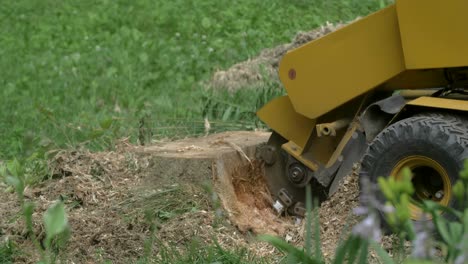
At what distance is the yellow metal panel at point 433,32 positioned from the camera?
4.51 metres

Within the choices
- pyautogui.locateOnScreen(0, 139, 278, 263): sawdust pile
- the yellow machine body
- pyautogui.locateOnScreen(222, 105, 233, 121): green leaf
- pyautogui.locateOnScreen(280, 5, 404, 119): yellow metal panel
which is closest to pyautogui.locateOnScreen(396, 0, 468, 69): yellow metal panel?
the yellow machine body

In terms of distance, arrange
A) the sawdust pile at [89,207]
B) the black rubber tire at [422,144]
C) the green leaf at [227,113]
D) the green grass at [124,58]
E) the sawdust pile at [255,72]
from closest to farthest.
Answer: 1. the black rubber tire at [422,144]
2. the sawdust pile at [89,207]
3. the green leaf at [227,113]
4. the green grass at [124,58]
5. the sawdust pile at [255,72]

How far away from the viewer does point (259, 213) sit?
5.75 meters

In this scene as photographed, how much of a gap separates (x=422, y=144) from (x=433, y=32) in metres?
0.54

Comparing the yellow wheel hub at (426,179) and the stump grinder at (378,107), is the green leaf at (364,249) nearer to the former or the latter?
the stump grinder at (378,107)

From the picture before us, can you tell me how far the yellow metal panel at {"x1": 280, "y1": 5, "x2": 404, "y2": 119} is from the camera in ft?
16.1

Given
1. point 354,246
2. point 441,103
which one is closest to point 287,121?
point 441,103

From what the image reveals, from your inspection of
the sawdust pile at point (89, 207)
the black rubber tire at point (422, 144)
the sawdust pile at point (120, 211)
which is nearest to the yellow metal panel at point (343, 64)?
the black rubber tire at point (422, 144)

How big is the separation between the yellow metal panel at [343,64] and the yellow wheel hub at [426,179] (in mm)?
543

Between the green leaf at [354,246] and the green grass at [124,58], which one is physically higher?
the green leaf at [354,246]

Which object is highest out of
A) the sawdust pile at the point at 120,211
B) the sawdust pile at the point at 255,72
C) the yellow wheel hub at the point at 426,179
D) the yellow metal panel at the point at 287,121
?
the yellow wheel hub at the point at 426,179

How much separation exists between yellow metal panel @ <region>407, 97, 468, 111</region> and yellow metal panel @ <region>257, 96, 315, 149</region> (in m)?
0.90

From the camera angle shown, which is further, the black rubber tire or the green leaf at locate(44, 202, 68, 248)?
the black rubber tire

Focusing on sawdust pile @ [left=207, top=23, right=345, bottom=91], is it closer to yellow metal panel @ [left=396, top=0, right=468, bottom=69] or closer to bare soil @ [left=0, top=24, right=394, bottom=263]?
bare soil @ [left=0, top=24, right=394, bottom=263]
